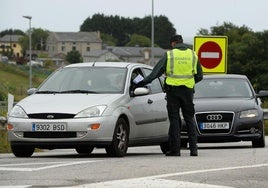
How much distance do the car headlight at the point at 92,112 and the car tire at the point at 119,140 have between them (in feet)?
1.17

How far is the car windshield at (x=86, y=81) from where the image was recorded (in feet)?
48.4

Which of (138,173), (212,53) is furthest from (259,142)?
(138,173)

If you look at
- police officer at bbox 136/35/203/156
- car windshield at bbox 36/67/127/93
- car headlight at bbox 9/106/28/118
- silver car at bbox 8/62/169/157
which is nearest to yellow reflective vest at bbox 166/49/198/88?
police officer at bbox 136/35/203/156

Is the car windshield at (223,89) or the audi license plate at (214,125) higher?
the car windshield at (223,89)

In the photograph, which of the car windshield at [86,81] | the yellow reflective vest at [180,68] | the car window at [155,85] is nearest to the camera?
the yellow reflective vest at [180,68]

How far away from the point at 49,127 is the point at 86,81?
143cm

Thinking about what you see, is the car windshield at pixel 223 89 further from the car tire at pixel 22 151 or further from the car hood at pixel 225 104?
the car tire at pixel 22 151

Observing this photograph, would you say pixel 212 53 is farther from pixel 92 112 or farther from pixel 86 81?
pixel 92 112

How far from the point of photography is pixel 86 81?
49.1ft

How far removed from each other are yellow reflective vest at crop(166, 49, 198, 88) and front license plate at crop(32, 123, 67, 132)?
1764mm

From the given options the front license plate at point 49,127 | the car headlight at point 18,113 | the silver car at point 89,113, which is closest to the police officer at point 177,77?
the silver car at point 89,113

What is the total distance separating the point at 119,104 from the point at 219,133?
15.6 ft

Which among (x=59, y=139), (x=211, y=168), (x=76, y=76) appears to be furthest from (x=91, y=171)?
(x=76, y=76)

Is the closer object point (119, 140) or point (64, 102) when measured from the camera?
point (64, 102)
